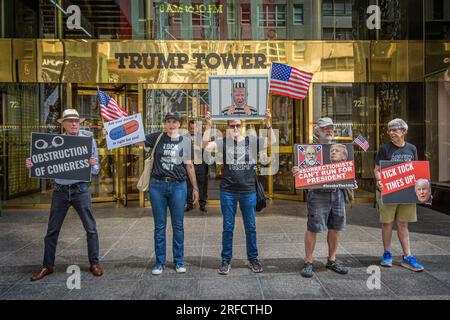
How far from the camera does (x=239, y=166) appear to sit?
200 inches

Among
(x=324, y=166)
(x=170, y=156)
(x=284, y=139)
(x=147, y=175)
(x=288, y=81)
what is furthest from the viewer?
(x=284, y=139)

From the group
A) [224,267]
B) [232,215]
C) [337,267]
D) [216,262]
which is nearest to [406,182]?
[337,267]

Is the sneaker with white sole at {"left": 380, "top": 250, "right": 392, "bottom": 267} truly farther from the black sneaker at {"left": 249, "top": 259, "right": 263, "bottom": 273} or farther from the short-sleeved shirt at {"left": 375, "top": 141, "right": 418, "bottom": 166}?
the black sneaker at {"left": 249, "top": 259, "right": 263, "bottom": 273}

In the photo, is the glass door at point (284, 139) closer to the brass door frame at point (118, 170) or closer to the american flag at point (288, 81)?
the brass door frame at point (118, 170)

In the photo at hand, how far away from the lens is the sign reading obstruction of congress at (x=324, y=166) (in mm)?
4941

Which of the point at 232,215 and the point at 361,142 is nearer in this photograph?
the point at 232,215

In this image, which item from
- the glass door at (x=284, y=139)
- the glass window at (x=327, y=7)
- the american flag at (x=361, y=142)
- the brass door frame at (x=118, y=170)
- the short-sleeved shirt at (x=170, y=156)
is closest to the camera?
the short-sleeved shirt at (x=170, y=156)

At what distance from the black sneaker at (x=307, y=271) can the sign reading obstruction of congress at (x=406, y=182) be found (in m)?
1.32

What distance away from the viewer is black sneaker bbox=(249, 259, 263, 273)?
16.5ft

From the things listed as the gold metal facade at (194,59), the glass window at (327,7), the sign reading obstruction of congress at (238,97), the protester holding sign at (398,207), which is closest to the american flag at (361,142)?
the gold metal facade at (194,59)

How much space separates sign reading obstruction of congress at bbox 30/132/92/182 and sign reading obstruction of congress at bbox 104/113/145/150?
0.32 m

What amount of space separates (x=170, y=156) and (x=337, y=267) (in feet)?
8.42

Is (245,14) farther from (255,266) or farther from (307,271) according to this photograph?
(307,271)
